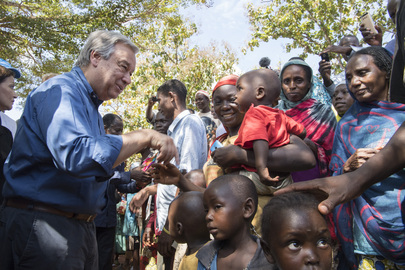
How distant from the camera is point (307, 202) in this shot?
71.7 inches

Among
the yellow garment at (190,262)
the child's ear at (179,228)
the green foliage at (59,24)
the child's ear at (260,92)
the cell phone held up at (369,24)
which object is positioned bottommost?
the yellow garment at (190,262)

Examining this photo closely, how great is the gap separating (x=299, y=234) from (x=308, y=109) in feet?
7.20

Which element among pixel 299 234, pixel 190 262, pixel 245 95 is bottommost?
pixel 190 262

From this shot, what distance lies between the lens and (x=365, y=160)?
2318 mm

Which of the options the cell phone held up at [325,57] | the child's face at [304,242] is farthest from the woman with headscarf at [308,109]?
the child's face at [304,242]

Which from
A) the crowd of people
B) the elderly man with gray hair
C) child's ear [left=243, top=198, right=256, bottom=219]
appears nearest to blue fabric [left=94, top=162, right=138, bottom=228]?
the crowd of people

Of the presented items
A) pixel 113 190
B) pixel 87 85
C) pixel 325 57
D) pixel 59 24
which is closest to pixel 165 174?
pixel 87 85

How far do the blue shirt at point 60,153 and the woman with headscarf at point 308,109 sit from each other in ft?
6.37

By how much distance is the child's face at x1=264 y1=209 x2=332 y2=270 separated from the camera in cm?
174

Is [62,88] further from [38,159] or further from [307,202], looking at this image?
[307,202]

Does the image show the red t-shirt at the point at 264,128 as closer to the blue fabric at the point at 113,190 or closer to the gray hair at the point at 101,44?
the gray hair at the point at 101,44

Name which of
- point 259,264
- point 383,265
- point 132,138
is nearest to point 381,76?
point 383,265

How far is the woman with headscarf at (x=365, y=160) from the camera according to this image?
2.36 meters

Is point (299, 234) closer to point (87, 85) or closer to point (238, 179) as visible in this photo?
point (238, 179)
